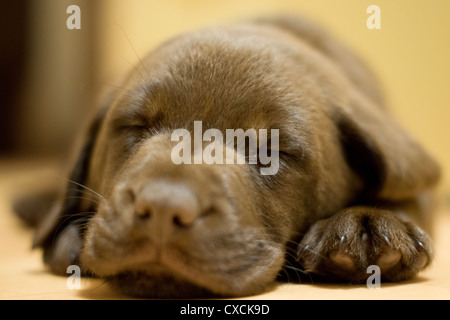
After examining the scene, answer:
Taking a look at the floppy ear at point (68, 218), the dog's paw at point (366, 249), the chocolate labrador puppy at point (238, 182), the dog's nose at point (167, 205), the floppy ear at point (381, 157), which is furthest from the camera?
the floppy ear at point (68, 218)

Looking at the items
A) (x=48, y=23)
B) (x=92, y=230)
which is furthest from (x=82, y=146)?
(x=48, y=23)

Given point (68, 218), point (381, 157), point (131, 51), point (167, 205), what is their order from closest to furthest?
point (167, 205)
point (381, 157)
point (68, 218)
point (131, 51)

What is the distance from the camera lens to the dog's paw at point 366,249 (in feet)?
7.24

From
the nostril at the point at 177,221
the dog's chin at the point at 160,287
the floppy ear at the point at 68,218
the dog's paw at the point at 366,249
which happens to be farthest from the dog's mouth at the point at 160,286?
the floppy ear at the point at 68,218

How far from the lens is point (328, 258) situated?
227 centimetres

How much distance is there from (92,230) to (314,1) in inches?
194

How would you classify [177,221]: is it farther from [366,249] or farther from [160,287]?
[366,249]

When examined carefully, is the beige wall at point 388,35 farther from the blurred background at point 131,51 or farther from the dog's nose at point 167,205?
the dog's nose at point 167,205

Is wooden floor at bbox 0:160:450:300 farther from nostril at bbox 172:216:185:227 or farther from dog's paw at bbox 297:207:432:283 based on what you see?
nostril at bbox 172:216:185:227

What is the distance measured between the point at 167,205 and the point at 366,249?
770 mm

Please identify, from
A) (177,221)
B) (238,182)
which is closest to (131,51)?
(238,182)

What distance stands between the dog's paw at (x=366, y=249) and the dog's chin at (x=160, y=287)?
0.44 metres

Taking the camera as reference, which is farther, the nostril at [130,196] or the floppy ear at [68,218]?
the floppy ear at [68,218]

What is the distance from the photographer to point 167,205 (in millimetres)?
1852
